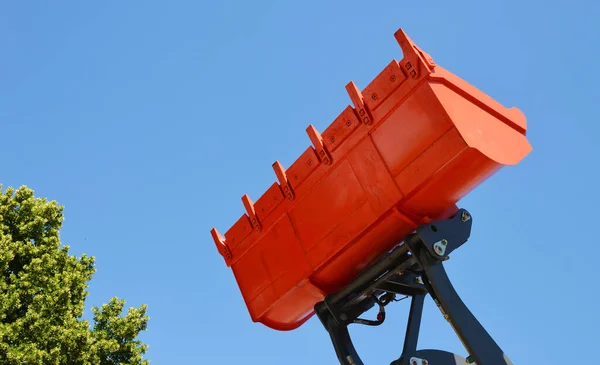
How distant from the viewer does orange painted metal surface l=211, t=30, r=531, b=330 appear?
5902 mm

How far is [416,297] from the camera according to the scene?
6.89m

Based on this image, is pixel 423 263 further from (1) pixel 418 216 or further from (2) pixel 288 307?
(2) pixel 288 307

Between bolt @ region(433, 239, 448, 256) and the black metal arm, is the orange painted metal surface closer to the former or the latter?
the black metal arm

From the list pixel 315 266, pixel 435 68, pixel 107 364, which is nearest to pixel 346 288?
pixel 315 266

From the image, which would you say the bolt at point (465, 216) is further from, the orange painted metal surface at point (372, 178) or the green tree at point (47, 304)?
the green tree at point (47, 304)

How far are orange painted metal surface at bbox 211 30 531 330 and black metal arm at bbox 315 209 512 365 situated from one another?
0.19 metres

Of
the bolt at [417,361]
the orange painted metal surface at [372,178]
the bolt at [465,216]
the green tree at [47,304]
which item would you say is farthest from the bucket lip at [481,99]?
the green tree at [47,304]

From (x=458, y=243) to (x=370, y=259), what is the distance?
0.99 metres

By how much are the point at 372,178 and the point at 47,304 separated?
640 cm

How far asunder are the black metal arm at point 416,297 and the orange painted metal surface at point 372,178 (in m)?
0.19

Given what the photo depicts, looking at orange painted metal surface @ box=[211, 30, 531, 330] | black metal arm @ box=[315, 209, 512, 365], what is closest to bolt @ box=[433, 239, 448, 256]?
black metal arm @ box=[315, 209, 512, 365]

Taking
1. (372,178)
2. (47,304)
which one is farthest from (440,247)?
(47,304)

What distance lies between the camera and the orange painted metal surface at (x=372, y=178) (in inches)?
232

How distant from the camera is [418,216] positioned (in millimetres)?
6281
